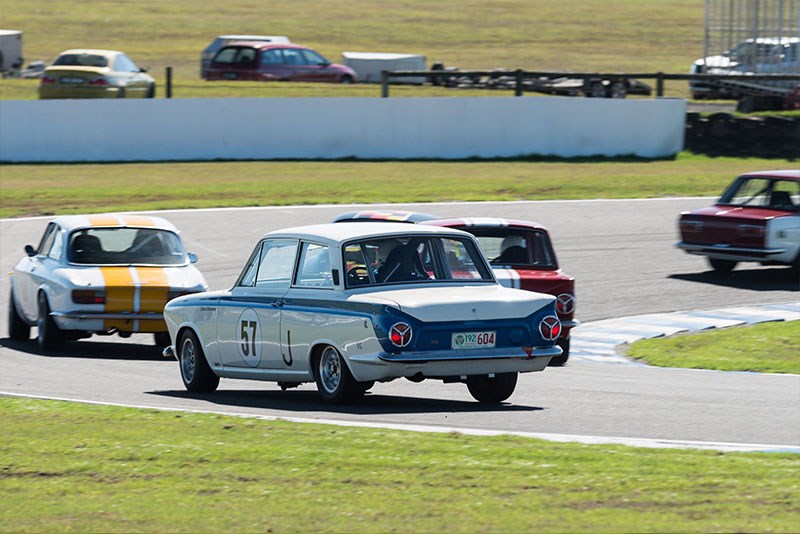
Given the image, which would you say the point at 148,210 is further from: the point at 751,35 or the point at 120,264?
the point at 751,35

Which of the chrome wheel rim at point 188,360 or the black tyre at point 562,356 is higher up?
the chrome wheel rim at point 188,360

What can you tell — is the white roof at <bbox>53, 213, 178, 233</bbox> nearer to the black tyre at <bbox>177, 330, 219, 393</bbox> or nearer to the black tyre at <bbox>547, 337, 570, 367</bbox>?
the black tyre at <bbox>177, 330, 219, 393</bbox>

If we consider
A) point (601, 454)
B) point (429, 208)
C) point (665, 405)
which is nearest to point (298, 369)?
point (665, 405)

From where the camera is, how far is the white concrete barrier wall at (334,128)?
30.2 metres

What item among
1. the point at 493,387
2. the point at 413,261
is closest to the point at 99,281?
the point at 413,261

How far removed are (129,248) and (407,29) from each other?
5452cm

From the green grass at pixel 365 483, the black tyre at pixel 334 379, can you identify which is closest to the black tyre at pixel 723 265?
the black tyre at pixel 334 379

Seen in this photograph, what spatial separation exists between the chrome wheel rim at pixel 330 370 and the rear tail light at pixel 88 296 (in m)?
4.46

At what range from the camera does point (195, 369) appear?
1150cm

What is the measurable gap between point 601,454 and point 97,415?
3.50m

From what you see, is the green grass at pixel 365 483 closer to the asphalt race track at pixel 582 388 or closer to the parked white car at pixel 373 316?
the asphalt race track at pixel 582 388

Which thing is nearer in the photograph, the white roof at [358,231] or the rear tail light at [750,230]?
the white roof at [358,231]

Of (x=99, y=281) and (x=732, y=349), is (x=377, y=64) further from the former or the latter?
(x=732, y=349)

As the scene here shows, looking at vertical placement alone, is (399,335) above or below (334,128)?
below
